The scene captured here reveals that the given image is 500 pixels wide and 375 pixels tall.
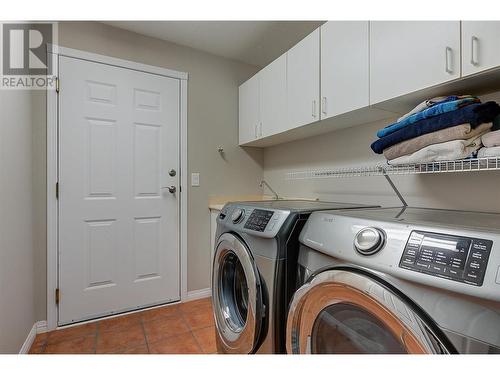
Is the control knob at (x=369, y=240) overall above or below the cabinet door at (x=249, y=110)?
below

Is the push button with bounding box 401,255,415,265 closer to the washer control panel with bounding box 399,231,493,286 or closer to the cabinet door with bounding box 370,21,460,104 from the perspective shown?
the washer control panel with bounding box 399,231,493,286

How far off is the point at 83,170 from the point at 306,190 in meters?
1.74

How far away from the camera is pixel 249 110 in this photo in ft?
7.82

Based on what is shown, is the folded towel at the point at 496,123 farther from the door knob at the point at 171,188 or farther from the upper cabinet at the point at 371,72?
the door knob at the point at 171,188

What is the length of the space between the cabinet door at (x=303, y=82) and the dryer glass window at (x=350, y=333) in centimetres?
113

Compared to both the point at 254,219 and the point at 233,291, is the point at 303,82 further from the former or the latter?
the point at 233,291

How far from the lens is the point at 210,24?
79.0 inches

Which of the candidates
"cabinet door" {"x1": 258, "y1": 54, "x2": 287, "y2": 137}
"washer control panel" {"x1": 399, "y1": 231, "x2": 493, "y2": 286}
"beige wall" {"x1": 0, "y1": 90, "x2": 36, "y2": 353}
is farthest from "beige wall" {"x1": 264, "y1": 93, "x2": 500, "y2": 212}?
"beige wall" {"x1": 0, "y1": 90, "x2": 36, "y2": 353}

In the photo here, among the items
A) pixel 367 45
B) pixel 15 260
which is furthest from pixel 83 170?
pixel 367 45

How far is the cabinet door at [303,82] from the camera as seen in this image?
5.26 ft

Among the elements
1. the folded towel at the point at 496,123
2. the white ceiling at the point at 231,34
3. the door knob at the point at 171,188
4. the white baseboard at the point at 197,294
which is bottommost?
the white baseboard at the point at 197,294

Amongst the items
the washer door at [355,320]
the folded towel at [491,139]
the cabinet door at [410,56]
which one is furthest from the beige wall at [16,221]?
the folded towel at [491,139]
